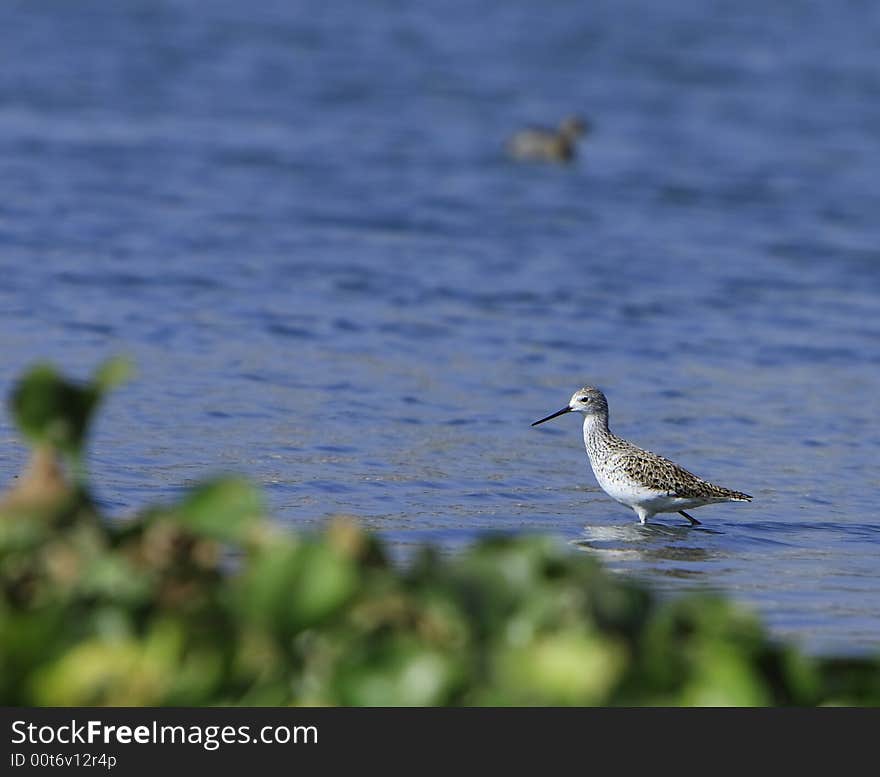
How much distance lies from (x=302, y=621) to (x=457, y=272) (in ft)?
37.7

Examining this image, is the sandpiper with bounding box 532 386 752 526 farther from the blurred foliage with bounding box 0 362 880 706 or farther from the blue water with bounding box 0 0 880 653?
the blurred foliage with bounding box 0 362 880 706

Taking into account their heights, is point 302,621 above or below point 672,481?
above

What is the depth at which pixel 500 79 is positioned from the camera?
26.4 metres

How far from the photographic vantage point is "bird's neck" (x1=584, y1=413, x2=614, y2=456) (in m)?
9.30

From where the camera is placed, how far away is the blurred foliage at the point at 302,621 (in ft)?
10.6

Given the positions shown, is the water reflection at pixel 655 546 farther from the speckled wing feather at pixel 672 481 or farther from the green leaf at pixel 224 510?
the green leaf at pixel 224 510

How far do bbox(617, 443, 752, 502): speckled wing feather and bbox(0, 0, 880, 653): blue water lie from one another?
0.23 m

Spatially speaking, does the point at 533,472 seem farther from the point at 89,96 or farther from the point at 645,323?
the point at 89,96

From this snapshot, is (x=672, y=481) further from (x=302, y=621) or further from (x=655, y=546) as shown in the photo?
(x=302, y=621)

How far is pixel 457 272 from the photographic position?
14711 millimetres

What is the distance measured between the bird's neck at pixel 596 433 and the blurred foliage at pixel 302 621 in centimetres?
563

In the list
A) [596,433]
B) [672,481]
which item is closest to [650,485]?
[672,481]

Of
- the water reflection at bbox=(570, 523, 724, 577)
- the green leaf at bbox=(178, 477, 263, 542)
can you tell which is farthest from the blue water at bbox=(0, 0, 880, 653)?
the green leaf at bbox=(178, 477, 263, 542)

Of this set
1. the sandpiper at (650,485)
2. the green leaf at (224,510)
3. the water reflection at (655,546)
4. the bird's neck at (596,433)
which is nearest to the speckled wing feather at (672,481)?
the sandpiper at (650,485)
